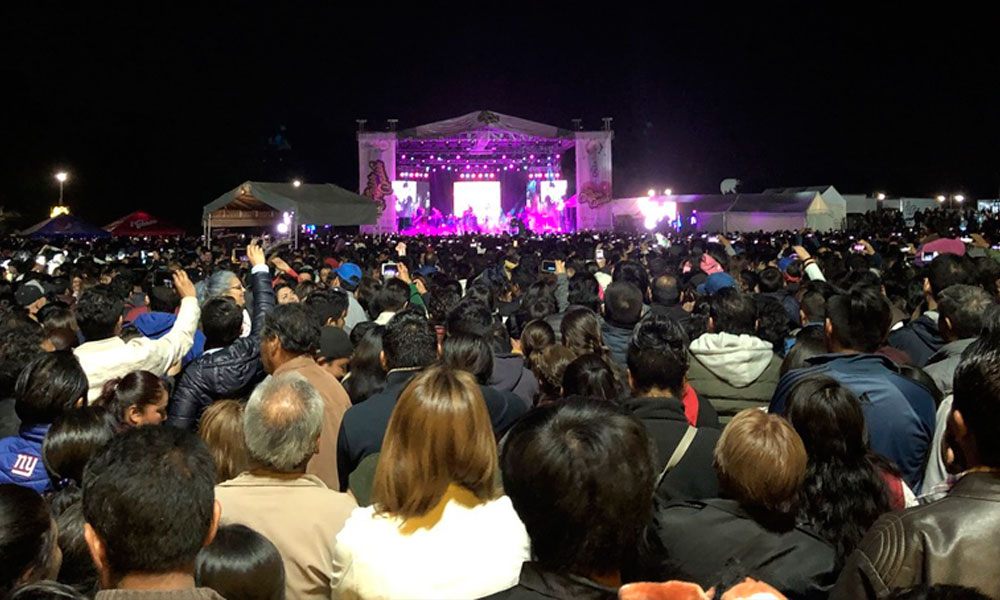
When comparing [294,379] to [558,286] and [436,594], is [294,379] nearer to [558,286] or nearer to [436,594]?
[436,594]

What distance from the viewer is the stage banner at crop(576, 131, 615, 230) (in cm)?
3819

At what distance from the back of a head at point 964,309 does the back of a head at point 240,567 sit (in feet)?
11.9

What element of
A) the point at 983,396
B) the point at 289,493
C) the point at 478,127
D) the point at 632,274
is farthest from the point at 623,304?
the point at 478,127

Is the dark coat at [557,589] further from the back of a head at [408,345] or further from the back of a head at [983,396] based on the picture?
the back of a head at [408,345]

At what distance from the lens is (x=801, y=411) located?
2.82 meters

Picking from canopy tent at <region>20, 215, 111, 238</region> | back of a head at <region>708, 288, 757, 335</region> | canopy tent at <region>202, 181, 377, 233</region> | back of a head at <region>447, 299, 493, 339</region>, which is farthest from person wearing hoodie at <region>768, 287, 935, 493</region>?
canopy tent at <region>20, 215, 111, 238</region>

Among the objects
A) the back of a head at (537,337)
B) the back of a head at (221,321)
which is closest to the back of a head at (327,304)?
the back of a head at (221,321)

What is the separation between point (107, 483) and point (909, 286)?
6.22 m

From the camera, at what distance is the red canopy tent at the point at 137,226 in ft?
89.3

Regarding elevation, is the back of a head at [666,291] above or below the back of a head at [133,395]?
above

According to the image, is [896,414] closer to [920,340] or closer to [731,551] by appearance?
[731,551]

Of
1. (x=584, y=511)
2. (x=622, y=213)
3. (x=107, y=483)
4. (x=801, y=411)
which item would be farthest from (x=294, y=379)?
(x=622, y=213)

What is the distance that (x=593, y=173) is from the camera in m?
38.5

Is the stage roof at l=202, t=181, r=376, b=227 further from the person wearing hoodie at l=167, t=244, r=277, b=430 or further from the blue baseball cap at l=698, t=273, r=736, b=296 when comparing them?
the person wearing hoodie at l=167, t=244, r=277, b=430
